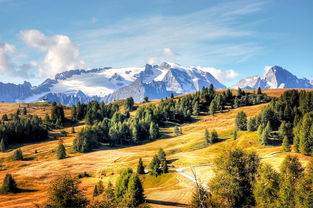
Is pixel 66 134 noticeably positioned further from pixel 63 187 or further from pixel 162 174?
pixel 63 187

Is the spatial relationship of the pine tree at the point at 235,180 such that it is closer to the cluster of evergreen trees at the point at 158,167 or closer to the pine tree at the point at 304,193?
the pine tree at the point at 304,193

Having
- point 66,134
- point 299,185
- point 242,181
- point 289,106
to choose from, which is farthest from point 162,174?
point 66,134

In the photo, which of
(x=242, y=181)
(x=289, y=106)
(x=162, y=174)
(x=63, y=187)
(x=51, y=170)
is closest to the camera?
(x=63, y=187)

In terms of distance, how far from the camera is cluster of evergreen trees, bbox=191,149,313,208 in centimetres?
4388

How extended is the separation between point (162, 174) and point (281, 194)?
48049mm

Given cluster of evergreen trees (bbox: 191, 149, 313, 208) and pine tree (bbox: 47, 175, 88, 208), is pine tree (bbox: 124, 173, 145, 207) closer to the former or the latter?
cluster of evergreen trees (bbox: 191, 149, 313, 208)

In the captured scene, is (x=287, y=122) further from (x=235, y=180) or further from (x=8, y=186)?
(x=8, y=186)

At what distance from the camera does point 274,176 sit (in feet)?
163

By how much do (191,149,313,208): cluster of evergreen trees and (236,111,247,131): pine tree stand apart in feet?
317

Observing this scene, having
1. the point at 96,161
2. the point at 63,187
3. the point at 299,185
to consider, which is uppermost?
Answer: the point at 63,187

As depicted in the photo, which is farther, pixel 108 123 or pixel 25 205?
pixel 108 123

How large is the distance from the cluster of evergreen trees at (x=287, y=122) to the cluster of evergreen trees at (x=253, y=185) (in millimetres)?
50815

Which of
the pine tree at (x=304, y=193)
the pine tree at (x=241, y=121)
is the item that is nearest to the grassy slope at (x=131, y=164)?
the pine tree at (x=241, y=121)

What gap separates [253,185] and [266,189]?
4.44 m
